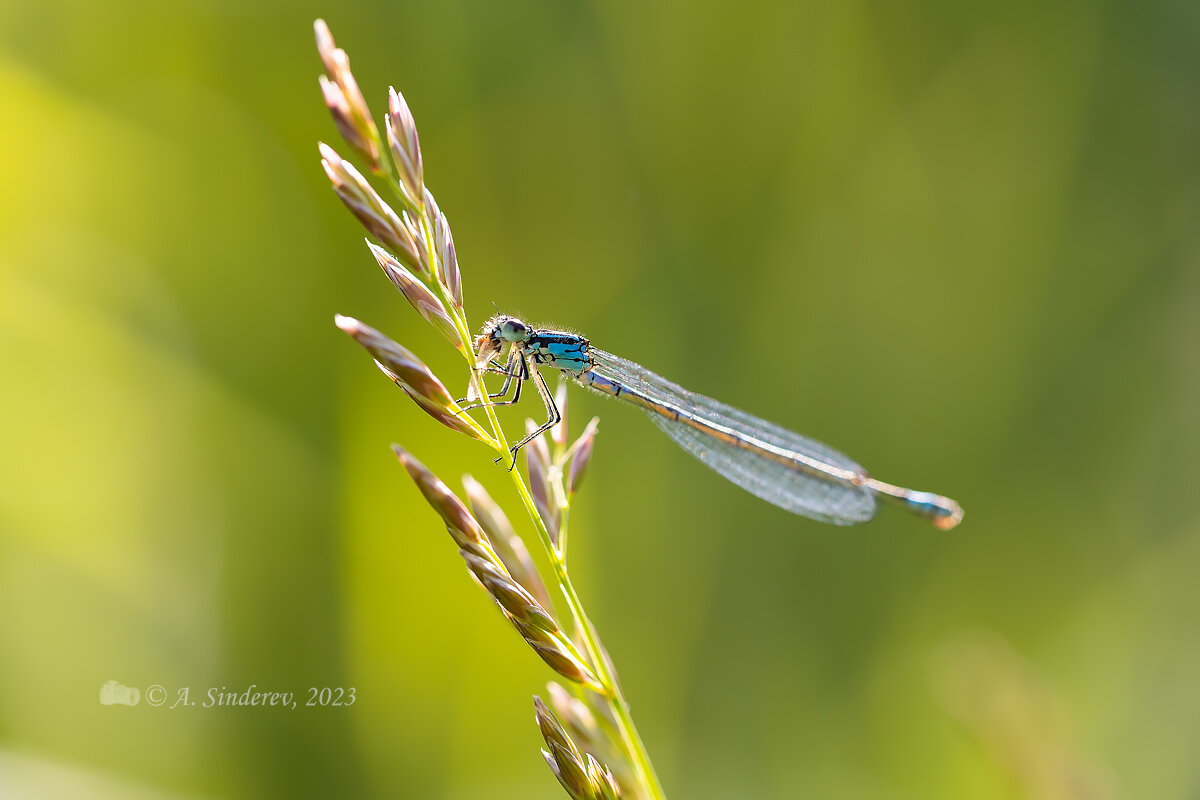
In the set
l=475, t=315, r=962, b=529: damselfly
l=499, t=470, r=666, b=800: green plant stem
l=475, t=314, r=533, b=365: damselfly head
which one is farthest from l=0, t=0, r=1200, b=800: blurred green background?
l=499, t=470, r=666, b=800: green plant stem

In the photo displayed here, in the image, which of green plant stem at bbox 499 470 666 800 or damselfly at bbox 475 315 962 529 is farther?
damselfly at bbox 475 315 962 529

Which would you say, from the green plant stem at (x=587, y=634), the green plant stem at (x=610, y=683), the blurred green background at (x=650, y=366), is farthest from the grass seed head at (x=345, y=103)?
the blurred green background at (x=650, y=366)

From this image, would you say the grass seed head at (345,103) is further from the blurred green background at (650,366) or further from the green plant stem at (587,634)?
the blurred green background at (650,366)

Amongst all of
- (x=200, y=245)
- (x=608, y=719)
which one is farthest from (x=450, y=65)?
(x=608, y=719)

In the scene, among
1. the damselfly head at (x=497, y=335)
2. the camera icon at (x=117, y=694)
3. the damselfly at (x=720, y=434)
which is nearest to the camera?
the damselfly head at (x=497, y=335)

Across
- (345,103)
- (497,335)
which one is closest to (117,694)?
(497,335)

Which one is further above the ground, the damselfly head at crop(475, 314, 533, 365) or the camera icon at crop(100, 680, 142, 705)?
the damselfly head at crop(475, 314, 533, 365)

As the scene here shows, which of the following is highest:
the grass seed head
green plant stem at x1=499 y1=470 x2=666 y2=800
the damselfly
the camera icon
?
the damselfly

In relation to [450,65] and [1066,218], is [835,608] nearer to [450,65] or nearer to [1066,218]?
[1066,218]

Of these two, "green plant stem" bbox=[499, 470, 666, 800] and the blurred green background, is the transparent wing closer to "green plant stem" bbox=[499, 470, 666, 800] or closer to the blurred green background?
the blurred green background
